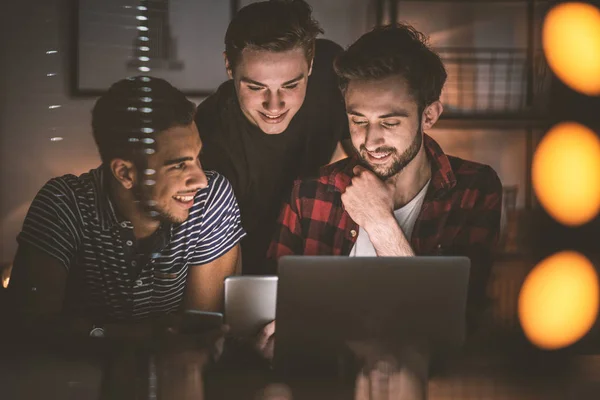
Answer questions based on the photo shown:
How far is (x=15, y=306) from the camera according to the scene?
4.18ft

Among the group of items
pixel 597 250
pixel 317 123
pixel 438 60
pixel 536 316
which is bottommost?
pixel 536 316

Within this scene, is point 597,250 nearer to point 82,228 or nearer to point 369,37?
point 369,37

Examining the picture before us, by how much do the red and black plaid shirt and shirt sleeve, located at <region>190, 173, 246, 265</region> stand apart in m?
0.09

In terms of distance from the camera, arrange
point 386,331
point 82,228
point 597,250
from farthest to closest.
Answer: point 597,250 < point 82,228 < point 386,331

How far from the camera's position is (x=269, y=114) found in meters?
1.31

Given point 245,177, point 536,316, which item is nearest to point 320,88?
point 245,177

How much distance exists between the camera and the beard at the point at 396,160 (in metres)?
1.31

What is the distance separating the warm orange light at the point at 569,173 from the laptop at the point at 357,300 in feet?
1.25

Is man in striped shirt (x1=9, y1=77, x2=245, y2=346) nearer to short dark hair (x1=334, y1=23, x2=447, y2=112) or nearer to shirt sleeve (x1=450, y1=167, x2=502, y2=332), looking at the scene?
short dark hair (x1=334, y1=23, x2=447, y2=112)

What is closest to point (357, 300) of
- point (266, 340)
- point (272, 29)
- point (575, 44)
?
point (266, 340)

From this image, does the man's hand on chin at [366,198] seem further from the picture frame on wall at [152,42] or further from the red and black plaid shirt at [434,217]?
the picture frame on wall at [152,42]

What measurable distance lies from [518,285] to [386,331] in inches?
14.9

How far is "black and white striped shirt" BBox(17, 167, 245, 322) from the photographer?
127 centimetres

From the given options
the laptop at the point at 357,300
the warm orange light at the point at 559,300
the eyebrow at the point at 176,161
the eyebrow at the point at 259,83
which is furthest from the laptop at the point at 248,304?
the warm orange light at the point at 559,300
